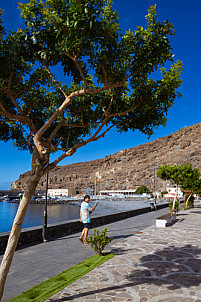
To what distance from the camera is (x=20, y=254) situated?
7.91 meters

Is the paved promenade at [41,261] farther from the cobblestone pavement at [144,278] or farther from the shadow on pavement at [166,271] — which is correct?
the shadow on pavement at [166,271]

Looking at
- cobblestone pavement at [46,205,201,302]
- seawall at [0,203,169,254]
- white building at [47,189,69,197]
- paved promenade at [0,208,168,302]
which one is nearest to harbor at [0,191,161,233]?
seawall at [0,203,169,254]

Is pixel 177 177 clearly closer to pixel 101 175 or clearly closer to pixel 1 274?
pixel 1 274

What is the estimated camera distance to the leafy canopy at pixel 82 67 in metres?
4.62

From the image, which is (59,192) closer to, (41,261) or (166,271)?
(41,261)

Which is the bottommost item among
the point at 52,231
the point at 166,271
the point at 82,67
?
the point at 166,271

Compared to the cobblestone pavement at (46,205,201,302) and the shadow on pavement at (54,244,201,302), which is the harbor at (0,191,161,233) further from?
the shadow on pavement at (54,244,201,302)

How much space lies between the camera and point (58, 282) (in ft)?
18.2

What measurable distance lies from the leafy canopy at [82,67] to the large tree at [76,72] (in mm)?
16

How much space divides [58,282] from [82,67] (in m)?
4.88

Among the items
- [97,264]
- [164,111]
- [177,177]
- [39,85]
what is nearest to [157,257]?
[97,264]

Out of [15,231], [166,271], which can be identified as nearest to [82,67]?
[15,231]

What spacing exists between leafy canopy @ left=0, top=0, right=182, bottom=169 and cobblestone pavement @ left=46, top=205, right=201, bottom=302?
9.23ft

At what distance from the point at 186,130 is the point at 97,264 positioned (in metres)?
198
